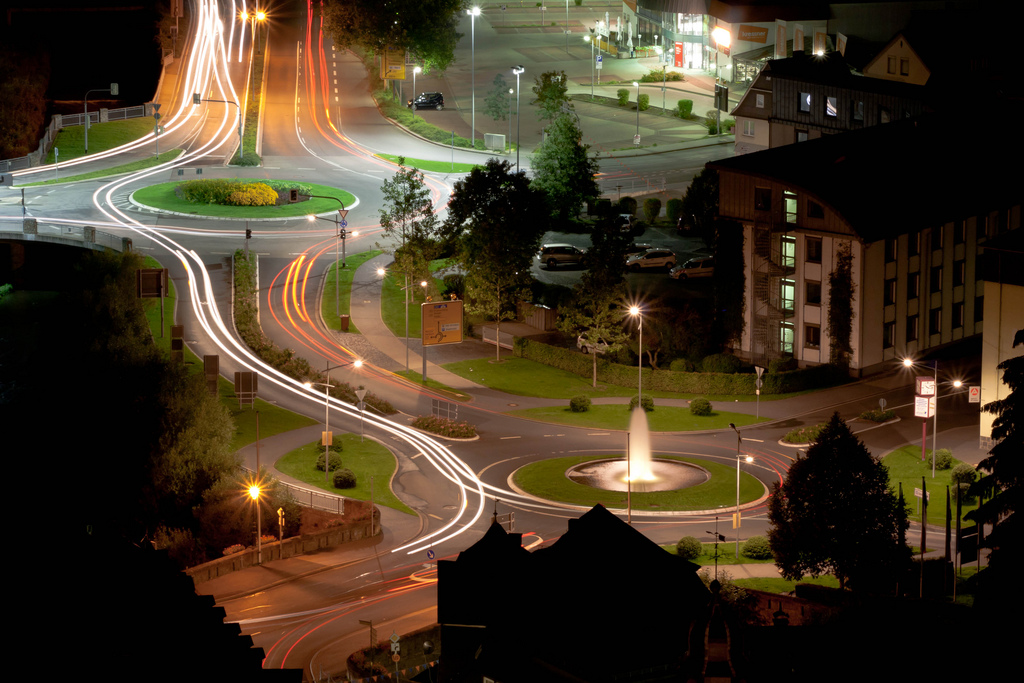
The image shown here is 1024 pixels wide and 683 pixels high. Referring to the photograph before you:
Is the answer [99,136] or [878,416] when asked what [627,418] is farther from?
[99,136]

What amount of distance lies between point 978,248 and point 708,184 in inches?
988

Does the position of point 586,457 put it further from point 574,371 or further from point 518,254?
point 518,254

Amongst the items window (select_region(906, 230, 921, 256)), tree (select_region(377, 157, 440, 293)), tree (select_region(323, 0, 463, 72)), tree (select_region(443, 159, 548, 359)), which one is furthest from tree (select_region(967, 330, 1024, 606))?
tree (select_region(323, 0, 463, 72))

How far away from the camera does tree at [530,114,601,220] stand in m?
109

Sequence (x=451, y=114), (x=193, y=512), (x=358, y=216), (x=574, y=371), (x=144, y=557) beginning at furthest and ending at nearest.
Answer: (x=451, y=114) < (x=358, y=216) < (x=574, y=371) < (x=193, y=512) < (x=144, y=557)

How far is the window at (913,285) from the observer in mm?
82375

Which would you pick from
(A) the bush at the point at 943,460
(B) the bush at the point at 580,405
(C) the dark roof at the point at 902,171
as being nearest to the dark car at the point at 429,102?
(C) the dark roof at the point at 902,171

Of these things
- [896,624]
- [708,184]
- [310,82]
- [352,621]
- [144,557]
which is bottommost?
[352,621]

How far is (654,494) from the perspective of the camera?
65812 millimetres

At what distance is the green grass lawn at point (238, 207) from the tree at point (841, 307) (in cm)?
4969

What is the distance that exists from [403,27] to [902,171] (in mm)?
79866

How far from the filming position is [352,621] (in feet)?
177

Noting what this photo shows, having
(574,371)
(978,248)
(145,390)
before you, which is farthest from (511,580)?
(978,248)

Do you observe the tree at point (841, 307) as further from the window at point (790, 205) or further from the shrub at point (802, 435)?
the shrub at point (802, 435)
